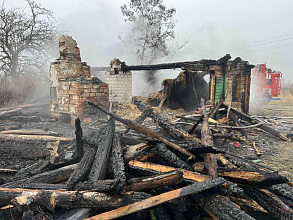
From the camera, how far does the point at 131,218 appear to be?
1953 mm

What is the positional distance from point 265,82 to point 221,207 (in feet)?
71.3

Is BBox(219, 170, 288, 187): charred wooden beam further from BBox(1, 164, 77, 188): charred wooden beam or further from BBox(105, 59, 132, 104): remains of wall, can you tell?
BBox(105, 59, 132, 104): remains of wall

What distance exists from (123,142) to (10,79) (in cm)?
1452

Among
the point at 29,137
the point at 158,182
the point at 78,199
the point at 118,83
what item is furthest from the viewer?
the point at 118,83

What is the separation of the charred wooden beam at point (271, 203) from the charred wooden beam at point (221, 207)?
0.55m

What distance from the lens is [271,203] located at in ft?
6.38

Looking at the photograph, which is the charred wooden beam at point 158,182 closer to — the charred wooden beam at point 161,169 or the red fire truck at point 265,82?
the charred wooden beam at point 161,169

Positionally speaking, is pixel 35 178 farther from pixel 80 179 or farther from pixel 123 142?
pixel 123 142

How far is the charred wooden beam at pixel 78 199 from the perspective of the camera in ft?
5.81

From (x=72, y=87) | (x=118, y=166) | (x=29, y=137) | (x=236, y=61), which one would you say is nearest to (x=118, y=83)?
(x=72, y=87)

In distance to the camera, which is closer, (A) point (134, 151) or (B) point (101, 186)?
(B) point (101, 186)

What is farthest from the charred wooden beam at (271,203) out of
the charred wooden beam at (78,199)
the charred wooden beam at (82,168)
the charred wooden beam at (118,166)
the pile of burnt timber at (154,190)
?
the charred wooden beam at (82,168)

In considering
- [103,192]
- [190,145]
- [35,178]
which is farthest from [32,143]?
[190,145]

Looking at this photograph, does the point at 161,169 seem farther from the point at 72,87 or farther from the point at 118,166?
the point at 72,87
